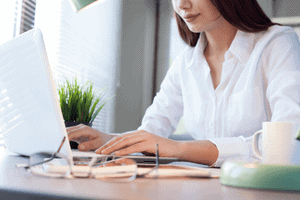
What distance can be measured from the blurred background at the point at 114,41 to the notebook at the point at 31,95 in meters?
1.27

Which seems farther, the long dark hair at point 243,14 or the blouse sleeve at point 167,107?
the blouse sleeve at point 167,107

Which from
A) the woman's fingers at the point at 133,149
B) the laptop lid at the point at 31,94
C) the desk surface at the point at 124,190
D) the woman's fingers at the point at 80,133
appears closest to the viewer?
the desk surface at the point at 124,190

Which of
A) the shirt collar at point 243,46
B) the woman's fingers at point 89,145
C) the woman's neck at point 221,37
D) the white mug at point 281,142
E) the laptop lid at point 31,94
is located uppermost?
the woman's neck at point 221,37

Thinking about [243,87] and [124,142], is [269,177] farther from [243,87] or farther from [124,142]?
[243,87]

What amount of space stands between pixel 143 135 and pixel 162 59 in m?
2.87

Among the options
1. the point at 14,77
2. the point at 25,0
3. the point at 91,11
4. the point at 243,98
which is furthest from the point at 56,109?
the point at 91,11

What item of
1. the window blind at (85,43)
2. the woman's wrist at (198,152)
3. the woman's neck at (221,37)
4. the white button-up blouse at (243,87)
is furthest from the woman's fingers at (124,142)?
the window blind at (85,43)

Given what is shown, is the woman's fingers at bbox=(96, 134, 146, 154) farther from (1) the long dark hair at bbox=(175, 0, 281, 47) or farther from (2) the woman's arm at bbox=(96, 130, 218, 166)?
(1) the long dark hair at bbox=(175, 0, 281, 47)

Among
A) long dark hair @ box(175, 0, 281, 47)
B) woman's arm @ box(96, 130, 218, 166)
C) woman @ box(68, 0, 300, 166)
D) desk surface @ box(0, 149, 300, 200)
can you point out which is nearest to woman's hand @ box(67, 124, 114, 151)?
woman @ box(68, 0, 300, 166)

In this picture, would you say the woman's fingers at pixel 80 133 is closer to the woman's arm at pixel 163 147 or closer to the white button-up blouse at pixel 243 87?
the woman's arm at pixel 163 147

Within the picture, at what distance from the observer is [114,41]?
2.94m

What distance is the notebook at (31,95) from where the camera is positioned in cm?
45

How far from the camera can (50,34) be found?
6.54 feet

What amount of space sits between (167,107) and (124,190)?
1191 mm
